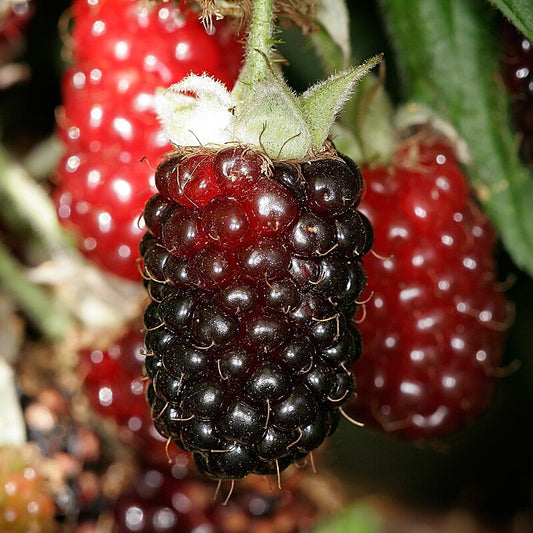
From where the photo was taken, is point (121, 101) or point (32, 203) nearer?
point (121, 101)

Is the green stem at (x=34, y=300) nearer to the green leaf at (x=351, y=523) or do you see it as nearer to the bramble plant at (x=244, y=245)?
the bramble plant at (x=244, y=245)

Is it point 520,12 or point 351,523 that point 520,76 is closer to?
point 520,12

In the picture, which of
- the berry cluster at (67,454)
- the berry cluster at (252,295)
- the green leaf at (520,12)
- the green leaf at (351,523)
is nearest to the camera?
the berry cluster at (252,295)

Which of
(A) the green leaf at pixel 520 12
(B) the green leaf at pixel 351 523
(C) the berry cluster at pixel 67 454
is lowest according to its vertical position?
(B) the green leaf at pixel 351 523

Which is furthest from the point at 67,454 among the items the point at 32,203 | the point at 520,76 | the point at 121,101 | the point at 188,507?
the point at 520,76

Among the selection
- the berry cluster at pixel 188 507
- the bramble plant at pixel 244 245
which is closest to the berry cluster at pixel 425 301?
the bramble plant at pixel 244 245

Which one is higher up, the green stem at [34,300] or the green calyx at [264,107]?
the green calyx at [264,107]
